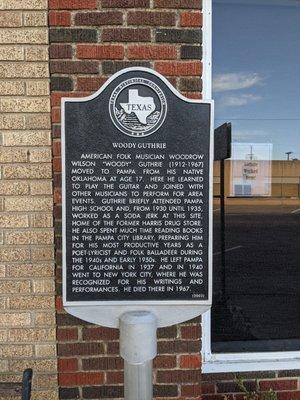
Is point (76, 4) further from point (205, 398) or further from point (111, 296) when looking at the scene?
A: point (205, 398)

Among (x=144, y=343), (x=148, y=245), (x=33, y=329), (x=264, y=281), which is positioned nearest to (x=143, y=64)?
(x=148, y=245)

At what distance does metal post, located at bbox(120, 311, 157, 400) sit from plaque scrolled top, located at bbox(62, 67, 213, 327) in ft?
0.55

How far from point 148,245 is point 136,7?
125cm

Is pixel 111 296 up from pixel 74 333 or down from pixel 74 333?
up

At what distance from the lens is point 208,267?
2301mm

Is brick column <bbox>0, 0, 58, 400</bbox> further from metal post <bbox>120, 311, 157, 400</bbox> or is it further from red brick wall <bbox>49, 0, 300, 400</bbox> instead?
metal post <bbox>120, 311, 157, 400</bbox>

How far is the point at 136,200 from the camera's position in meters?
2.25

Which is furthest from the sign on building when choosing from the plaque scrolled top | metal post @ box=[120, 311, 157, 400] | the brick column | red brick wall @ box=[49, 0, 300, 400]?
metal post @ box=[120, 311, 157, 400]

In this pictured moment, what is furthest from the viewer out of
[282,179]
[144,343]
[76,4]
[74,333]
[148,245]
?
[282,179]

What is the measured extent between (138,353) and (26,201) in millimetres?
1070

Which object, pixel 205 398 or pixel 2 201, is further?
pixel 205 398

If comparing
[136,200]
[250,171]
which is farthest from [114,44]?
[250,171]

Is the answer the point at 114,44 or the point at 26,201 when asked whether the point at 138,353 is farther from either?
the point at 114,44

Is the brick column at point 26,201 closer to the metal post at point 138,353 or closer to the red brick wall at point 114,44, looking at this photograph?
the red brick wall at point 114,44
